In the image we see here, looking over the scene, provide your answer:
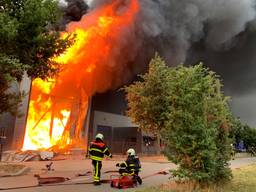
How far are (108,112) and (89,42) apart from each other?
1266 cm

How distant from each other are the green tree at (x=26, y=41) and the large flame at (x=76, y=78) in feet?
42.1

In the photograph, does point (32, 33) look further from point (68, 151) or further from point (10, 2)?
point (68, 151)

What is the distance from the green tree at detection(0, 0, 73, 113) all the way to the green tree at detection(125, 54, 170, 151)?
29.9 ft

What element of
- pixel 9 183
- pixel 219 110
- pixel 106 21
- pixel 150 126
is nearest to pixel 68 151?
pixel 150 126

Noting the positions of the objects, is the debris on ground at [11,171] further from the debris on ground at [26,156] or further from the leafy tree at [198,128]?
the debris on ground at [26,156]

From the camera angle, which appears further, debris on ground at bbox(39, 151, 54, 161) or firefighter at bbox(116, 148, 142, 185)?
debris on ground at bbox(39, 151, 54, 161)

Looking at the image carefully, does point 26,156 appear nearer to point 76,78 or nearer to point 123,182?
point 76,78

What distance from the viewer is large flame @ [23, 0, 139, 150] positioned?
2905 cm

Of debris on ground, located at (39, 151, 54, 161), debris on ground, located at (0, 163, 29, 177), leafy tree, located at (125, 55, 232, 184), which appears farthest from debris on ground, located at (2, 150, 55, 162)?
leafy tree, located at (125, 55, 232, 184)

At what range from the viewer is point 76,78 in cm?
3259

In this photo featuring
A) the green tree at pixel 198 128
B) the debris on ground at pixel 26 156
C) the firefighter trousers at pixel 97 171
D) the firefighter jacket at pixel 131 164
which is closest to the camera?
the green tree at pixel 198 128

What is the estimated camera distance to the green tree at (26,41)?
40.2 ft

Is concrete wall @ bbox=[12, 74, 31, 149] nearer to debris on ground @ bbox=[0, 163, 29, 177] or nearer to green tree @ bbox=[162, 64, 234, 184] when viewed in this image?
debris on ground @ bbox=[0, 163, 29, 177]

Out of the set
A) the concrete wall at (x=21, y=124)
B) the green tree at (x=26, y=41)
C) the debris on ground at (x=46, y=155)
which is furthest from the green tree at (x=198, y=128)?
the concrete wall at (x=21, y=124)
